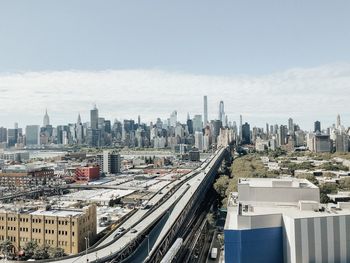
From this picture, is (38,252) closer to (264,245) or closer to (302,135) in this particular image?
(264,245)

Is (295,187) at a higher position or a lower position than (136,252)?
higher

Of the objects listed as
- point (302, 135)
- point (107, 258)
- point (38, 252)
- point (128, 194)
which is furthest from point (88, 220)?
point (302, 135)

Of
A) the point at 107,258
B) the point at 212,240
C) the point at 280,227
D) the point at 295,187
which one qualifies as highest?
the point at 295,187

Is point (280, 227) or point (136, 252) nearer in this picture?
point (280, 227)

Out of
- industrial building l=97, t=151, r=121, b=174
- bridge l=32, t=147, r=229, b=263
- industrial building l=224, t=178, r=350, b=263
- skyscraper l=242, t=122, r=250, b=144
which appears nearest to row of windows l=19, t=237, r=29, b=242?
bridge l=32, t=147, r=229, b=263

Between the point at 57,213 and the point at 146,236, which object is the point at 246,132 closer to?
the point at 146,236

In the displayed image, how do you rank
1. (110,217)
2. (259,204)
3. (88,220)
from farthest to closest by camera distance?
(110,217) < (88,220) < (259,204)

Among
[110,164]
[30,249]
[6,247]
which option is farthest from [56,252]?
[110,164]

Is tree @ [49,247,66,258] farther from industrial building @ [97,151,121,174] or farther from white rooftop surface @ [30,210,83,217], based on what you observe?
industrial building @ [97,151,121,174]

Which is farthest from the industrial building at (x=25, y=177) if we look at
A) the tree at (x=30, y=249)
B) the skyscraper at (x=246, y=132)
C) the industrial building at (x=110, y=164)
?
the skyscraper at (x=246, y=132)
